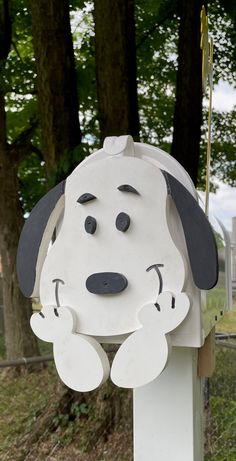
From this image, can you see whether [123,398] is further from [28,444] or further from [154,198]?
[154,198]

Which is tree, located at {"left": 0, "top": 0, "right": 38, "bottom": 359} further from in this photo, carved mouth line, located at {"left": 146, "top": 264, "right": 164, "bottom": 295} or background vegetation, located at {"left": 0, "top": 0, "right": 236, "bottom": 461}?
carved mouth line, located at {"left": 146, "top": 264, "right": 164, "bottom": 295}

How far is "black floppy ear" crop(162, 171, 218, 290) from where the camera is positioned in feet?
5.00

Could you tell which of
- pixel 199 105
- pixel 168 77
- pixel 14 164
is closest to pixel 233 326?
pixel 199 105

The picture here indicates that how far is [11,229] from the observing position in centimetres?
669

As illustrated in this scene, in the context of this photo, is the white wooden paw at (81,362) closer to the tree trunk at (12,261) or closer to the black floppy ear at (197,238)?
the black floppy ear at (197,238)

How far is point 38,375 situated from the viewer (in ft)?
19.8

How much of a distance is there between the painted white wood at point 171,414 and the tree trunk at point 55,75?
290 cm

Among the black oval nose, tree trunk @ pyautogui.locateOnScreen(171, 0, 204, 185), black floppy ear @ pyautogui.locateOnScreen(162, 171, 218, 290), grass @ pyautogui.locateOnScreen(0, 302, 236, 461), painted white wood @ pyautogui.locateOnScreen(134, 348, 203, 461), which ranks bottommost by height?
grass @ pyautogui.locateOnScreen(0, 302, 236, 461)

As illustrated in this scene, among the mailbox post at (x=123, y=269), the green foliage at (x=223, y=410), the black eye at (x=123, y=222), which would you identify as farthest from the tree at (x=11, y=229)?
the black eye at (x=123, y=222)

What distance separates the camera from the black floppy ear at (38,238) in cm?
172

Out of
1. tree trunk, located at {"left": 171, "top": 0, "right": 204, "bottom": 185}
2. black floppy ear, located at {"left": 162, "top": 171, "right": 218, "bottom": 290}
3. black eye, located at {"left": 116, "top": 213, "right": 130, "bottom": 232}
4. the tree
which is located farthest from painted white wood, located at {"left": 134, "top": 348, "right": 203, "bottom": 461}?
the tree

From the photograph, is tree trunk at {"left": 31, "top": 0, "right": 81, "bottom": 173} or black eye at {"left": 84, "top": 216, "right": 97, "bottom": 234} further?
tree trunk at {"left": 31, "top": 0, "right": 81, "bottom": 173}

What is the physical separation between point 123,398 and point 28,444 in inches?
32.8

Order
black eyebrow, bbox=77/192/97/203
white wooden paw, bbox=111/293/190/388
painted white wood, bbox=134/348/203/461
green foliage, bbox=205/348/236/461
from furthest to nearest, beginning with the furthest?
green foliage, bbox=205/348/236/461, painted white wood, bbox=134/348/203/461, black eyebrow, bbox=77/192/97/203, white wooden paw, bbox=111/293/190/388
